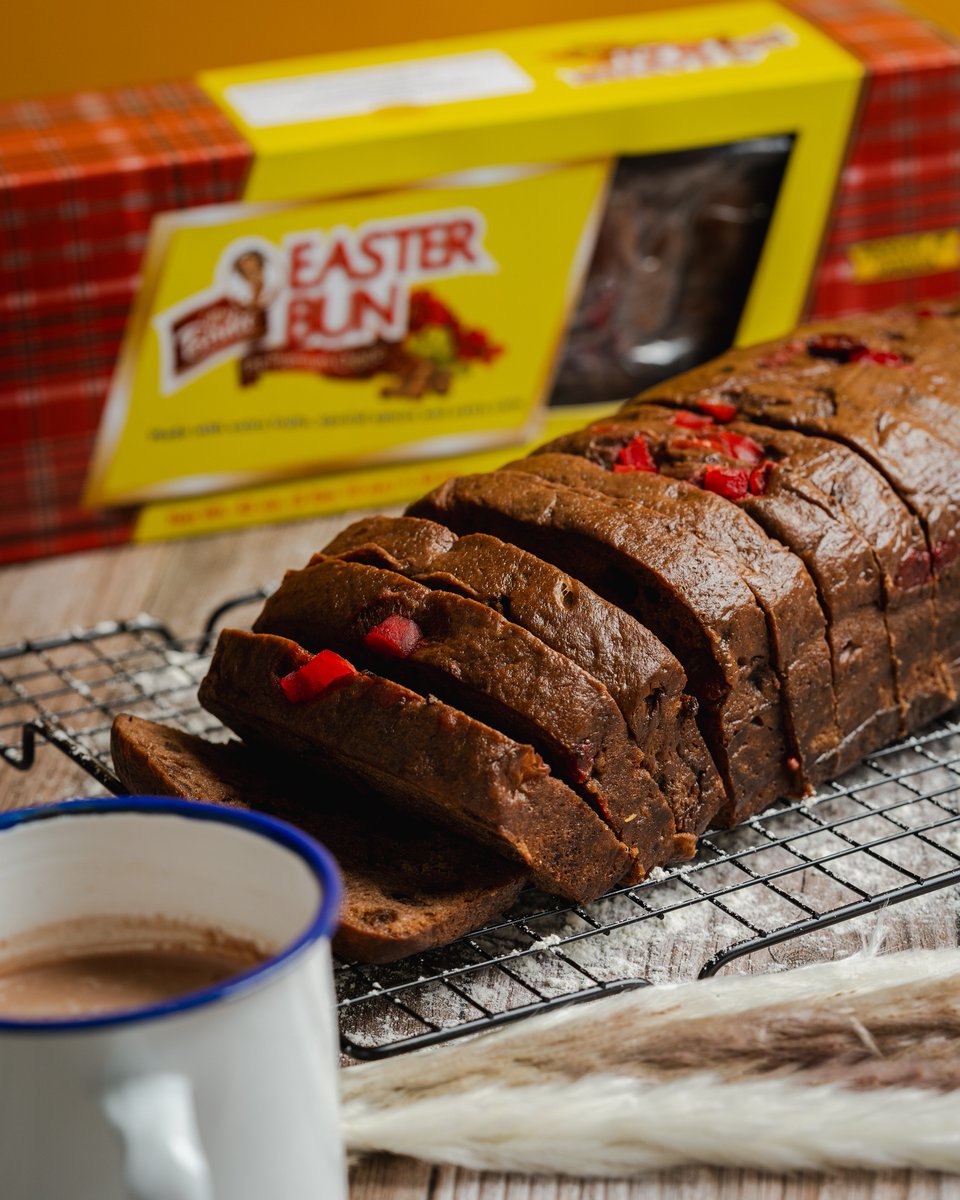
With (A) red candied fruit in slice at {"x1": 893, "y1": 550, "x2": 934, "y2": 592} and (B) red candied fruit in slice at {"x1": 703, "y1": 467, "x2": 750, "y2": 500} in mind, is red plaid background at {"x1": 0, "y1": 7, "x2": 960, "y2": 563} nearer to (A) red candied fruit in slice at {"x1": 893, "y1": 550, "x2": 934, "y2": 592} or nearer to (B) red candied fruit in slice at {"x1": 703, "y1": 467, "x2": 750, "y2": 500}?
(B) red candied fruit in slice at {"x1": 703, "y1": 467, "x2": 750, "y2": 500}

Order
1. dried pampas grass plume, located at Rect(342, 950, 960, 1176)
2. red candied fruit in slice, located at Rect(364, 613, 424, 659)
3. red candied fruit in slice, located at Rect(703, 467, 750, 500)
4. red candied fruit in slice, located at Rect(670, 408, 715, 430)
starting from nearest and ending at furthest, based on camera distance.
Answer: dried pampas grass plume, located at Rect(342, 950, 960, 1176), red candied fruit in slice, located at Rect(364, 613, 424, 659), red candied fruit in slice, located at Rect(703, 467, 750, 500), red candied fruit in slice, located at Rect(670, 408, 715, 430)

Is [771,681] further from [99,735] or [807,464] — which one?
[99,735]

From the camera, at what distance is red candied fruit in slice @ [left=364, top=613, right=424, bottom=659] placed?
2287mm

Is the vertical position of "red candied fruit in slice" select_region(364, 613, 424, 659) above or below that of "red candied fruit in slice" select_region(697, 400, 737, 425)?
below

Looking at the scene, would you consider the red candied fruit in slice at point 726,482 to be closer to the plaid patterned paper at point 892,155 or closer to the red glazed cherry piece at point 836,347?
the red glazed cherry piece at point 836,347

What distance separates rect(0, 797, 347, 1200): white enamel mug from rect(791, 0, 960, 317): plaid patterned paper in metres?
2.91

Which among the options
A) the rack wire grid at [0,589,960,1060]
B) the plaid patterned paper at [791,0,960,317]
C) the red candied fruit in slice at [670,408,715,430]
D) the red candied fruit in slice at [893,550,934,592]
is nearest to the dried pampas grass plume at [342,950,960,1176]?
the rack wire grid at [0,589,960,1060]

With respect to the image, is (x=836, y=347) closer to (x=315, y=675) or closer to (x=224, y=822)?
(x=315, y=675)

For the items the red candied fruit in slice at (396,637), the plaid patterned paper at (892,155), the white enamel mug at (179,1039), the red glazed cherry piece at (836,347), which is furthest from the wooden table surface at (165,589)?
the plaid patterned paper at (892,155)

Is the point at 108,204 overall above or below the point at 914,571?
above

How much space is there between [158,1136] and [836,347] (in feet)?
6.92

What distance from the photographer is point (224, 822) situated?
5.36ft

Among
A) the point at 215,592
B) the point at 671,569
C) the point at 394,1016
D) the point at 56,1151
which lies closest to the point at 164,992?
the point at 56,1151

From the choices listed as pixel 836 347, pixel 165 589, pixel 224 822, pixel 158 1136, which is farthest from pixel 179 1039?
pixel 165 589
